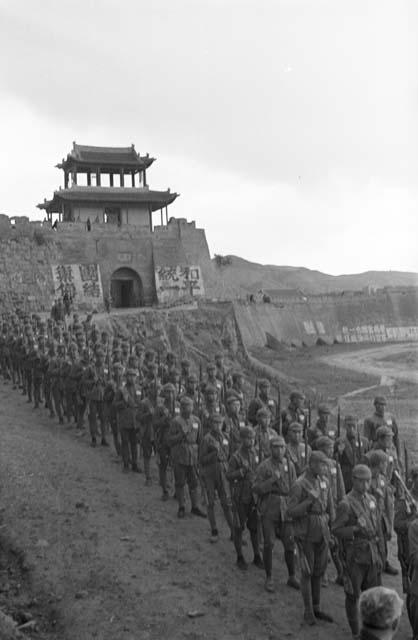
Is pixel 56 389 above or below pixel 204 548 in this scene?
above

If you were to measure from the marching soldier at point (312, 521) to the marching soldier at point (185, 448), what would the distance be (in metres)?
2.45

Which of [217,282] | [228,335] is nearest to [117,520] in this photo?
[228,335]

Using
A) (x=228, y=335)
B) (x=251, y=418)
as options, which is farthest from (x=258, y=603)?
(x=228, y=335)

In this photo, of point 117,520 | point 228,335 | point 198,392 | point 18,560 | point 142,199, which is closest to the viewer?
point 18,560

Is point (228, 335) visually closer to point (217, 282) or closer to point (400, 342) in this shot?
point (217, 282)

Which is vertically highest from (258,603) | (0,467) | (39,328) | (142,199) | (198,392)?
(142,199)

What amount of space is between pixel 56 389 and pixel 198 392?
3.34m

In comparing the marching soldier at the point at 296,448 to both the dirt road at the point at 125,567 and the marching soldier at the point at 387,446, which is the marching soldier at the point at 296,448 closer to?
the marching soldier at the point at 387,446

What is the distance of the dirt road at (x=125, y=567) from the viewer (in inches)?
235

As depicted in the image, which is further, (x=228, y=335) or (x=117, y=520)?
(x=228, y=335)

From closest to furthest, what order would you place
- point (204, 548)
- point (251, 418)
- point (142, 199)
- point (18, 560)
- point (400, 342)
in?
point (18, 560) → point (204, 548) → point (251, 418) → point (142, 199) → point (400, 342)

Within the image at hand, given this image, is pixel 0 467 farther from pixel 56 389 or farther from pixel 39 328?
pixel 39 328

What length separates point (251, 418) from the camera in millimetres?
9781

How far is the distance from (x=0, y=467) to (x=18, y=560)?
89.9 inches
